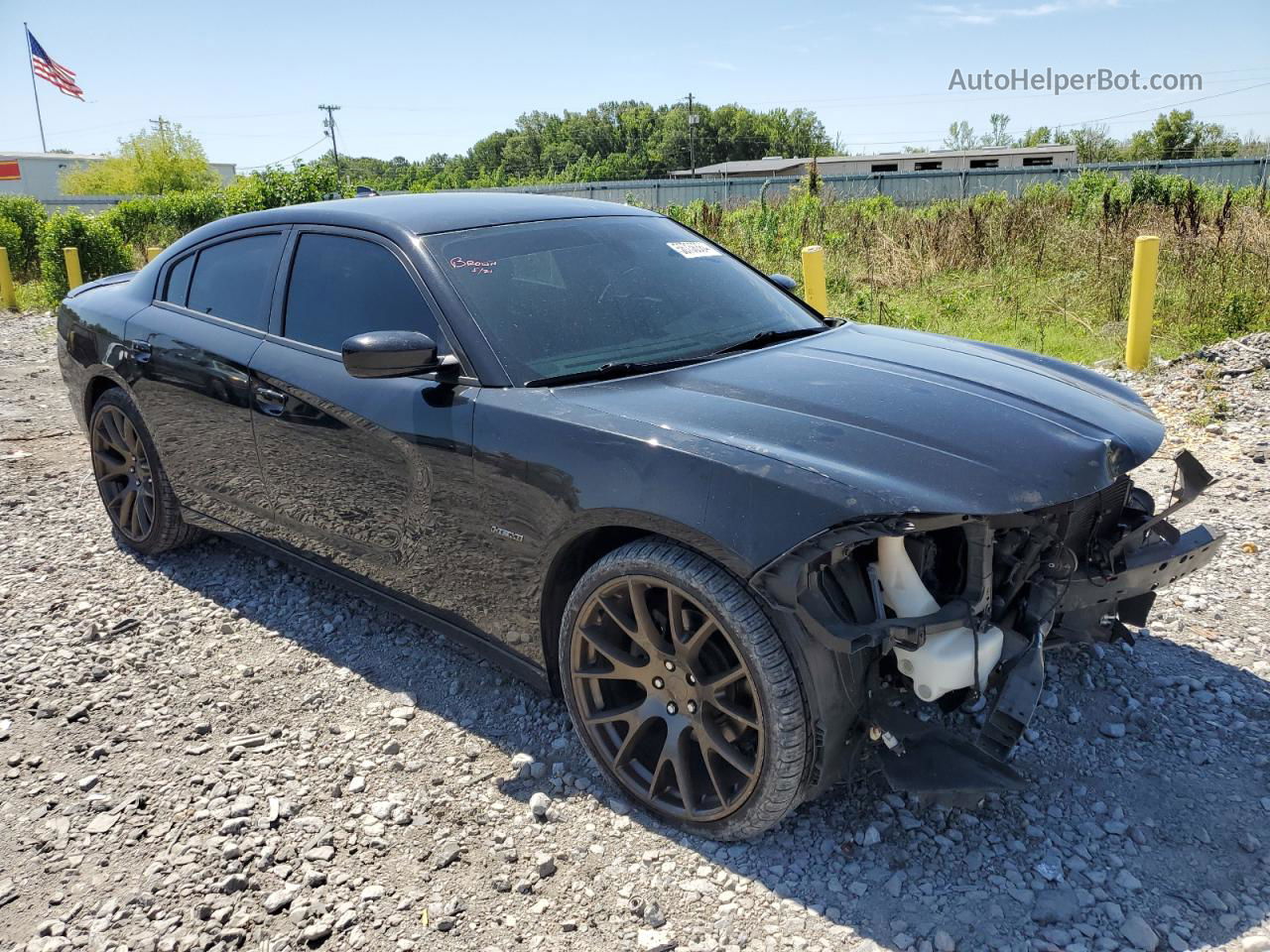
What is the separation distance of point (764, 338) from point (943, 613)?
1.46 m

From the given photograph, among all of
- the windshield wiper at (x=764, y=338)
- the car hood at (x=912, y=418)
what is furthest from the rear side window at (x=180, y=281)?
the windshield wiper at (x=764, y=338)

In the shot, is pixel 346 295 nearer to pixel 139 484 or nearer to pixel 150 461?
pixel 150 461

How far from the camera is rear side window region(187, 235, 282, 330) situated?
381 cm

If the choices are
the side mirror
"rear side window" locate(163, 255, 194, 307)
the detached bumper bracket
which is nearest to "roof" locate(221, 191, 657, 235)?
"rear side window" locate(163, 255, 194, 307)

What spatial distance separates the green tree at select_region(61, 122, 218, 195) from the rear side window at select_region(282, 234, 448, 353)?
6084 centimetres

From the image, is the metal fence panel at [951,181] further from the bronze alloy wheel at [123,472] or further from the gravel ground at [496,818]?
the gravel ground at [496,818]

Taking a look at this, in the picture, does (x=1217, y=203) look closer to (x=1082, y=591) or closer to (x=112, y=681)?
(x=1082, y=591)

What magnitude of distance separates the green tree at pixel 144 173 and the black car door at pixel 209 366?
59915mm

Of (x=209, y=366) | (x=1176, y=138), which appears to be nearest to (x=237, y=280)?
(x=209, y=366)

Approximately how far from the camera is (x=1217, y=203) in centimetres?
1236

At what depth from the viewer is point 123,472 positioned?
4723mm

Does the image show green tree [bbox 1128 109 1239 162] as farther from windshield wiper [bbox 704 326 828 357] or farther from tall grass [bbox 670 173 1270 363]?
windshield wiper [bbox 704 326 828 357]

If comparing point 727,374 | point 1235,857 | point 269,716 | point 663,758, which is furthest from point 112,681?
point 1235,857

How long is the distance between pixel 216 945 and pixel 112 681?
1.66 meters
